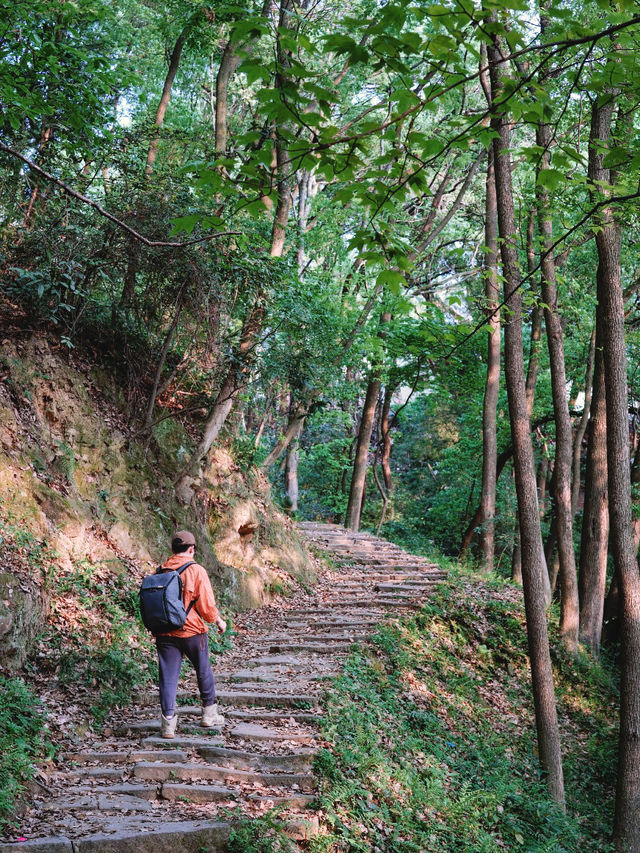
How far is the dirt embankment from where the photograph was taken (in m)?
7.00

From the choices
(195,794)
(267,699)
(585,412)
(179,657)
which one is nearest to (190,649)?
(179,657)

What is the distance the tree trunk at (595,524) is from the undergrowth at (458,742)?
1134 millimetres

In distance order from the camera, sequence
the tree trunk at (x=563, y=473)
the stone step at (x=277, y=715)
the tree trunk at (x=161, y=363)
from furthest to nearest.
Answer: the tree trunk at (x=563, y=473) → the tree trunk at (x=161, y=363) → the stone step at (x=277, y=715)

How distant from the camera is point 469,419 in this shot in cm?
2120

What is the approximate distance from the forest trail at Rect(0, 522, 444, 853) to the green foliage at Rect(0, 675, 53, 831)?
16 cm

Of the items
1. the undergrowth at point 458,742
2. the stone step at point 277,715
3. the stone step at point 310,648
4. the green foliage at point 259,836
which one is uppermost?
the stone step at point 310,648

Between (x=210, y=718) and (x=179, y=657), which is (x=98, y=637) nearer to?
(x=179, y=657)

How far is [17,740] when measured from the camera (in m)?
4.96

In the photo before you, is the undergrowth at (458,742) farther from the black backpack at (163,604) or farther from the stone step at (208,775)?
the black backpack at (163,604)

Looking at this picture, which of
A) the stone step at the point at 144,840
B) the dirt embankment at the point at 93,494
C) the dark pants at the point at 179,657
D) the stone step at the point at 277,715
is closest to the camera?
the stone step at the point at 144,840

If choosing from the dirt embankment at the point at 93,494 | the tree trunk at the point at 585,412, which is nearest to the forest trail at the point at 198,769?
the dirt embankment at the point at 93,494

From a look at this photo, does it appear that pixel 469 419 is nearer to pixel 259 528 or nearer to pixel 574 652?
pixel 574 652

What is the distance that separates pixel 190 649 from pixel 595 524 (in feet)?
32.6

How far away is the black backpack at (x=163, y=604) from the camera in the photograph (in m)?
5.58
